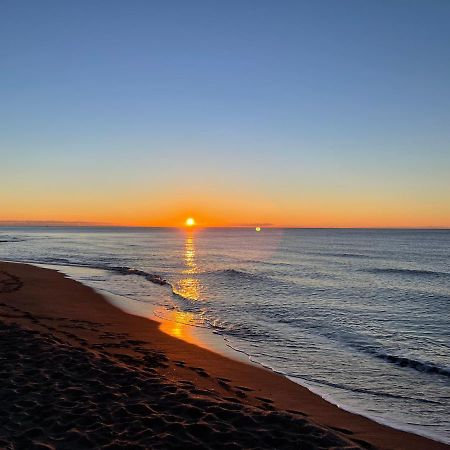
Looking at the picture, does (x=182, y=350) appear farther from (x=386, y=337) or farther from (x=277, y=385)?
(x=386, y=337)

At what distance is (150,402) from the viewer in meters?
7.71

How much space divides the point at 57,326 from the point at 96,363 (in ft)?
18.1

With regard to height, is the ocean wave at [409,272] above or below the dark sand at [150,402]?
below

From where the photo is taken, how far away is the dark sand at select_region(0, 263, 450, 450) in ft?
21.1

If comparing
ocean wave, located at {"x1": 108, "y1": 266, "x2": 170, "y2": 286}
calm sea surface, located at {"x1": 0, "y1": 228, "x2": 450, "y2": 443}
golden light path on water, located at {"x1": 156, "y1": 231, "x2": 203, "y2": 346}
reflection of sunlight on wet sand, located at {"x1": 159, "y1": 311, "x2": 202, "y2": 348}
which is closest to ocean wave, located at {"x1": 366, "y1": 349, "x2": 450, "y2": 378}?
calm sea surface, located at {"x1": 0, "y1": 228, "x2": 450, "y2": 443}

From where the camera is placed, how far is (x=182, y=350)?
41.5 ft

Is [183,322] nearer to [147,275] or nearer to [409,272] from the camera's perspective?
[147,275]

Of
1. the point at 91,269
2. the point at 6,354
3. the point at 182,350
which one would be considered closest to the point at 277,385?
the point at 182,350

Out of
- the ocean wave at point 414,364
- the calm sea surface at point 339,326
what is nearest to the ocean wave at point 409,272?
the calm sea surface at point 339,326

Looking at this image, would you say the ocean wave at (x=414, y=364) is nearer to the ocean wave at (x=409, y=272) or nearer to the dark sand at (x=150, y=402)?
the dark sand at (x=150, y=402)

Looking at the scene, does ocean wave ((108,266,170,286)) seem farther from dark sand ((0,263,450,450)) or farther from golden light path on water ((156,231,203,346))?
dark sand ((0,263,450,450))

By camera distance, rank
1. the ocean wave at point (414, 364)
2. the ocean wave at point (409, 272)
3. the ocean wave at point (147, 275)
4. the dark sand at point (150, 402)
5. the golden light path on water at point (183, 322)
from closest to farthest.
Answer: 1. the dark sand at point (150, 402)
2. the ocean wave at point (414, 364)
3. the golden light path on water at point (183, 322)
4. the ocean wave at point (147, 275)
5. the ocean wave at point (409, 272)

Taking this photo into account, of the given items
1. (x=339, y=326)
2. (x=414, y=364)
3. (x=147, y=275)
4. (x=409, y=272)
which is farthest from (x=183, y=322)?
(x=409, y=272)

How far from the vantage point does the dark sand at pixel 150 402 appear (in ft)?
21.1
